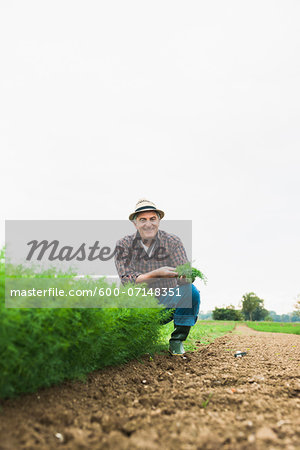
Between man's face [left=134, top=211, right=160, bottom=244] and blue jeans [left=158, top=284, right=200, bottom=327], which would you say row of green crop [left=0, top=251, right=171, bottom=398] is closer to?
blue jeans [left=158, top=284, right=200, bottom=327]

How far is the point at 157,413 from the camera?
9.31ft

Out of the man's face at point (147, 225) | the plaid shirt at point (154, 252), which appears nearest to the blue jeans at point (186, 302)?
the plaid shirt at point (154, 252)

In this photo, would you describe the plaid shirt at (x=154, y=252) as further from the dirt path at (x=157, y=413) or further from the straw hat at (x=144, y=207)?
the dirt path at (x=157, y=413)

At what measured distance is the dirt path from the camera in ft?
7.71

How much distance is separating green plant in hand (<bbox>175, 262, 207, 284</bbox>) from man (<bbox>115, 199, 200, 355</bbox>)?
12 centimetres

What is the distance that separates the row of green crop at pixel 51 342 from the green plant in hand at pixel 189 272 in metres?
1.57

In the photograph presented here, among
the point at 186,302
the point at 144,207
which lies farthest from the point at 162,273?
the point at 144,207

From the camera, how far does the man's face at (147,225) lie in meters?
5.97

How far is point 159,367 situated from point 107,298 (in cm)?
182

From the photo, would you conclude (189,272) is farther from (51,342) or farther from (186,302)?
(51,342)

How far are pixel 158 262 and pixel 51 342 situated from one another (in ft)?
10.8

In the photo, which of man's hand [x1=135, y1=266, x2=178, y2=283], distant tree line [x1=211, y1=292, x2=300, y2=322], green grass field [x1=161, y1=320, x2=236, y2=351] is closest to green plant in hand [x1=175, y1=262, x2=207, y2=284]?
man's hand [x1=135, y1=266, x2=178, y2=283]

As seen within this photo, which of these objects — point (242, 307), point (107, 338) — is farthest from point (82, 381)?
point (242, 307)

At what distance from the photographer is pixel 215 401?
10.6 feet
